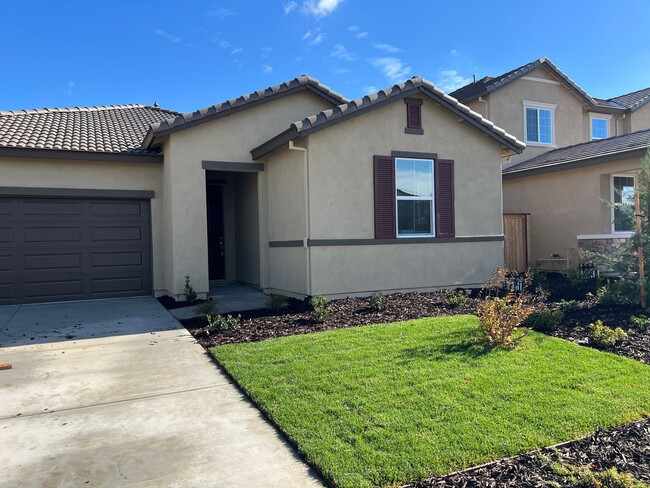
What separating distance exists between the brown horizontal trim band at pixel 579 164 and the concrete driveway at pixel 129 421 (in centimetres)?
1178

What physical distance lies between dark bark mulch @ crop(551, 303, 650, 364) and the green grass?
1.43ft

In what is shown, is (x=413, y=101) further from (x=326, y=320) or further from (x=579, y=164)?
(x=579, y=164)

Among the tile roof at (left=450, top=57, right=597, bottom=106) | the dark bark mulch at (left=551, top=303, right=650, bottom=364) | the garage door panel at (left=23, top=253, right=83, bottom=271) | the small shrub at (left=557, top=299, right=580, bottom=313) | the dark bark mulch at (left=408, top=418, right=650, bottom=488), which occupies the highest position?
the tile roof at (left=450, top=57, right=597, bottom=106)

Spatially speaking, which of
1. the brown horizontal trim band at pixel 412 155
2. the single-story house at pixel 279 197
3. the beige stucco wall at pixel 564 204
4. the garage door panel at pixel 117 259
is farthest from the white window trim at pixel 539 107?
the garage door panel at pixel 117 259

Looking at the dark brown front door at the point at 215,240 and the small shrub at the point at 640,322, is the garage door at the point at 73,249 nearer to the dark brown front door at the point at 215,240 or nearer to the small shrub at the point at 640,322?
the dark brown front door at the point at 215,240

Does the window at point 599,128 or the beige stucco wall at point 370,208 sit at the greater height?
the window at point 599,128

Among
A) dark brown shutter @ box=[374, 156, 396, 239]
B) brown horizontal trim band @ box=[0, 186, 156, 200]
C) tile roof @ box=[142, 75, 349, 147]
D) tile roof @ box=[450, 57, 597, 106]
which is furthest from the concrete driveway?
tile roof @ box=[450, 57, 597, 106]

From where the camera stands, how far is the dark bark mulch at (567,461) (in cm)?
332

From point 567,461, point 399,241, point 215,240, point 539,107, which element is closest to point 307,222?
point 399,241

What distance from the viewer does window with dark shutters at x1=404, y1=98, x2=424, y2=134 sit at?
10703 mm

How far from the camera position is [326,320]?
8398 millimetres

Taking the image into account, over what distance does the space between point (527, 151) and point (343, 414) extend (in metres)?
16.3

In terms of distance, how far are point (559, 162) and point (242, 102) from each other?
31.5 feet

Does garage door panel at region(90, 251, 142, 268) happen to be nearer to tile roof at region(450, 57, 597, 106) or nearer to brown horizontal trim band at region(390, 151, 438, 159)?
brown horizontal trim band at region(390, 151, 438, 159)
